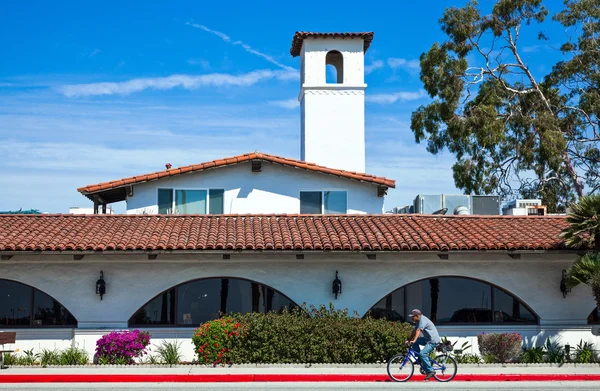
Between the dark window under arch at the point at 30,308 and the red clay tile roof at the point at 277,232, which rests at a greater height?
the red clay tile roof at the point at 277,232

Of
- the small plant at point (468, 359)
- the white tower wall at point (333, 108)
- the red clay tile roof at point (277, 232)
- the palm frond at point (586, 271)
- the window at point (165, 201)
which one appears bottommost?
the small plant at point (468, 359)

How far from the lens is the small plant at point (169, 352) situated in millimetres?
20300

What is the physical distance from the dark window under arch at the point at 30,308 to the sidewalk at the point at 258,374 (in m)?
2.41

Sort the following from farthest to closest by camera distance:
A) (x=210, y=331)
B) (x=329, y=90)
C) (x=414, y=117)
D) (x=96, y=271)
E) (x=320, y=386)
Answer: (x=414, y=117) < (x=329, y=90) < (x=96, y=271) < (x=210, y=331) < (x=320, y=386)

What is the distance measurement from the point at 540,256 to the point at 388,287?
168 inches

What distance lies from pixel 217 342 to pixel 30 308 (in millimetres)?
5805

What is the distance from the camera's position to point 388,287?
870 inches

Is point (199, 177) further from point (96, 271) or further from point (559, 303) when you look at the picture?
point (559, 303)

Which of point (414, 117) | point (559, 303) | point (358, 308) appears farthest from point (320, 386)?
point (414, 117)

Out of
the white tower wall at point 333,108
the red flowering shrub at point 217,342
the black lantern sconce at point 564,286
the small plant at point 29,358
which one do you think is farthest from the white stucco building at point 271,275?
the white tower wall at point 333,108

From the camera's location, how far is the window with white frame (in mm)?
28391

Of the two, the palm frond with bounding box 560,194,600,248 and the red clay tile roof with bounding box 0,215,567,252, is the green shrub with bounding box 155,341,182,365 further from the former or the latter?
the palm frond with bounding box 560,194,600,248

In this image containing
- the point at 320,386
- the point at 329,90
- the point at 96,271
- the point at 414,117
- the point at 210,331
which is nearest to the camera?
the point at 320,386

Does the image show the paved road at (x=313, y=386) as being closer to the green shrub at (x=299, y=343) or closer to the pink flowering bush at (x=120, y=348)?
the green shrub at (x=299, y=343)
